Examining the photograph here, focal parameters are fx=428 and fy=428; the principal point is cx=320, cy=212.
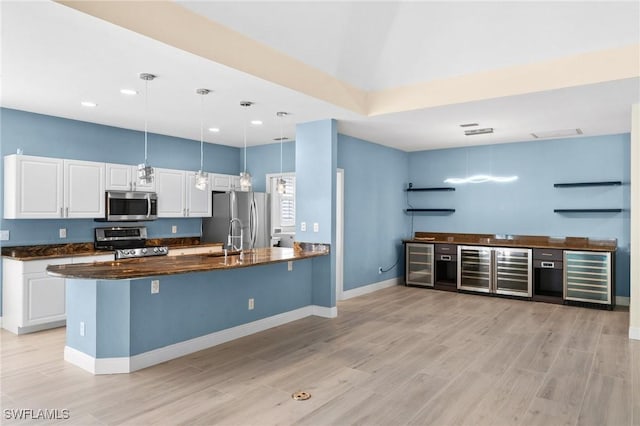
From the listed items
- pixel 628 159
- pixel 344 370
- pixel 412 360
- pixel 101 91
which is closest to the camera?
pixel 344 370

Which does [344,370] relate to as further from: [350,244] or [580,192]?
[580,192]

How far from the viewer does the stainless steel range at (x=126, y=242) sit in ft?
19.2

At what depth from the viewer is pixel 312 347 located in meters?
4.41

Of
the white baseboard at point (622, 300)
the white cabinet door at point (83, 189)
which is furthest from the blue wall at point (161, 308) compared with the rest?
the white baseboard at point (622, 300)

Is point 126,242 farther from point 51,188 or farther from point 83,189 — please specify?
point 51,188

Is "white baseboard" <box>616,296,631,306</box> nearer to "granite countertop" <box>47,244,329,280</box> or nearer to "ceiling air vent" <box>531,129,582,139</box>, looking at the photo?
"ceiling air vent" <box>531,129,582,139</box>

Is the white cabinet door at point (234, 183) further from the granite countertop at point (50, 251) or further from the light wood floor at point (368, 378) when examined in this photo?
the light wood floor at point (368, 378)

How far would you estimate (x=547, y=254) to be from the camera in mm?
6605

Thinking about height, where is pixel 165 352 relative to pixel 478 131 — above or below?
below

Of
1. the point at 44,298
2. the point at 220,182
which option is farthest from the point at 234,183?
the point at 44,298

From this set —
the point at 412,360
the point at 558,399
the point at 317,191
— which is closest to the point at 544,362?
the point at 558,399

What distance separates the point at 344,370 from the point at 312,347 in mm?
696

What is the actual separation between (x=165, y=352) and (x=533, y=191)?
6254mm

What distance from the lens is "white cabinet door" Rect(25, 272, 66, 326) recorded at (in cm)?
482
